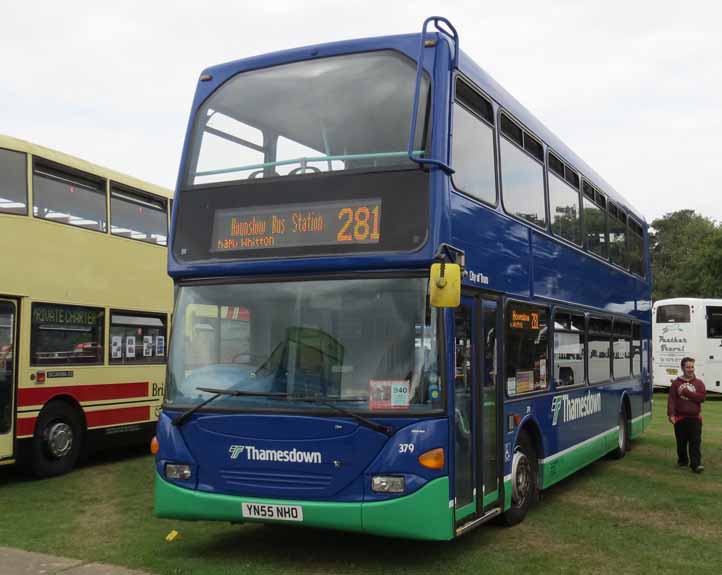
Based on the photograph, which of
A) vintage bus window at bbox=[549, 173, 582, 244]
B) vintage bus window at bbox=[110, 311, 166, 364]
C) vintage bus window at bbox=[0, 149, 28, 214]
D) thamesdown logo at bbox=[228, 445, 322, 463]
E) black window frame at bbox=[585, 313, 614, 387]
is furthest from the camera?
vintage bus window at bbox=[110, 311, 166, 364]

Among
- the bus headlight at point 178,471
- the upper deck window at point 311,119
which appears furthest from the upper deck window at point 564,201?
the bus headlight at point 178,471

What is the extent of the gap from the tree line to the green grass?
46670mm

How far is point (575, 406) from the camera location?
36.0 ft

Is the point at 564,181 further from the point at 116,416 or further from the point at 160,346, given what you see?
the point at 116,416

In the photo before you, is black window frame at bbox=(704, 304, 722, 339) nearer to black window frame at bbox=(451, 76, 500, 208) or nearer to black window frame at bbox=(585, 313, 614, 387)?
black window frame at bbox=(585, 313, 614, 387)

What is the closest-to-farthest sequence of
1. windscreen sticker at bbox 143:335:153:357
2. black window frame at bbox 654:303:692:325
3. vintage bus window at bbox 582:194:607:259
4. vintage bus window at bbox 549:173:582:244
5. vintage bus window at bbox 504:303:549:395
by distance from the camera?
vintage bus window at bbox 504:303:549:395, vintage bus window at bbox 549:173:582:244, vintage bus window at bbox 582:194:607:259, windscreen sticker at bbox 143:335:153:357, black window frame at bbox 654:303:692:325

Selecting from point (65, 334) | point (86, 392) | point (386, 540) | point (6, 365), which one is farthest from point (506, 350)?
point (86, 392)

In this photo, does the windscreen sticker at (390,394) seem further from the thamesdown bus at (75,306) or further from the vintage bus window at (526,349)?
the thamesdown bus at (75,306)

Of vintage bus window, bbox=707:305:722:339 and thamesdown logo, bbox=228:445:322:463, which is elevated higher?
vintage bus window, bbox=707:305:722:339

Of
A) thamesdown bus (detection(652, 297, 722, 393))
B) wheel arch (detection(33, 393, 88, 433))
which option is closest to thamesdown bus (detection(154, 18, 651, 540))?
wheel arch (detection(33, 393, 88, 433))

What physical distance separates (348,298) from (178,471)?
2.00 metres

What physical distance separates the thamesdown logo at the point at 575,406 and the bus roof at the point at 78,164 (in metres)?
7.41

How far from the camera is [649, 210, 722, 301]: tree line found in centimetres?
5494

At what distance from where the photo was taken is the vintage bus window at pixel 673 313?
3222cm
